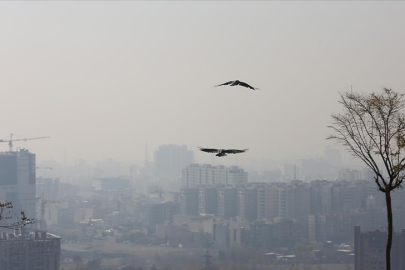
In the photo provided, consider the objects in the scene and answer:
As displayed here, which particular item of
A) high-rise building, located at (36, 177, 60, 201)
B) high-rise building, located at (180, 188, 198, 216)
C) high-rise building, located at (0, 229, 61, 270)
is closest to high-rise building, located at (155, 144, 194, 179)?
high-rise building, located at (36, 177, 60, 201)

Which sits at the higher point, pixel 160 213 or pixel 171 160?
pixel 171 160

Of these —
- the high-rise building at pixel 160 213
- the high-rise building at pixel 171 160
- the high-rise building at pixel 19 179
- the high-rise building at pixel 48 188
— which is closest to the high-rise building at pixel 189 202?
the high-rise building at pixel 160 213

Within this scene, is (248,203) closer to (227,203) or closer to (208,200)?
(227,203)

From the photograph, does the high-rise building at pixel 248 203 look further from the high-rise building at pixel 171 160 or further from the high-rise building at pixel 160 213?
the high-rise building at pixel 171 160

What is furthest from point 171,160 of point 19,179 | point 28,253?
point 28,253

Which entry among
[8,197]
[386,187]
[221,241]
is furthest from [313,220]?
[386,187]

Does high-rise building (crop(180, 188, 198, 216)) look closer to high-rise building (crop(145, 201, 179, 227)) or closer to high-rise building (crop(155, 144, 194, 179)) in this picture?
high-rise building (crop(145, 201, 179, 227))
